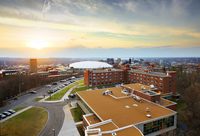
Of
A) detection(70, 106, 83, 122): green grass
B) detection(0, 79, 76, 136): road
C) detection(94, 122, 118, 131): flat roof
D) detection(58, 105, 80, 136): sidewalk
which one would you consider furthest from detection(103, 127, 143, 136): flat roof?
detection(70, 106, 83, 122): green grass

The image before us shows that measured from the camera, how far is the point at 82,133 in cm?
2144

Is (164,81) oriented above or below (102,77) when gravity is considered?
above

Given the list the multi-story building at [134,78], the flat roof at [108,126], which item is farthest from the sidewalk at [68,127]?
the multi-story building at [134,78]

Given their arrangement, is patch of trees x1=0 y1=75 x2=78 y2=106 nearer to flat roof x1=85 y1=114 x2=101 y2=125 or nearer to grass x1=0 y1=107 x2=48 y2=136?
grass x1=0 y1=107 x2=48 y2=136

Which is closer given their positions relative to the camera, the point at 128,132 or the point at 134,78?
the point at 128,132

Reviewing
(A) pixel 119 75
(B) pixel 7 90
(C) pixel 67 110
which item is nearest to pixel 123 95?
(C) pixel 67 110

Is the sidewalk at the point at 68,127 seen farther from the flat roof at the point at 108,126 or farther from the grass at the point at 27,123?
the flat roof at the point at 108,126

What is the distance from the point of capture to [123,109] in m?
22.1

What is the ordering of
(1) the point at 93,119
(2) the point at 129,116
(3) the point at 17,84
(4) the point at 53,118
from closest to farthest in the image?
(2) the point at 129,116, (1) the point at 93,119, (4) the point at 53,118, (3) the point at 17,84

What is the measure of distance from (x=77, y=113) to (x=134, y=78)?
2618cm

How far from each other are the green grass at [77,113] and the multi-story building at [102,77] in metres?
18.1

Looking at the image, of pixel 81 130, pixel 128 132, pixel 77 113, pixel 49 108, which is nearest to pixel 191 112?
pixel 128 132

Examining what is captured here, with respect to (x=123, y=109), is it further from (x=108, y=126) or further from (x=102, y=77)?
(x=102, y=77)


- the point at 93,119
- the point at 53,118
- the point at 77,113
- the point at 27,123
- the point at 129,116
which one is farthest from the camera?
the point at 77,113
